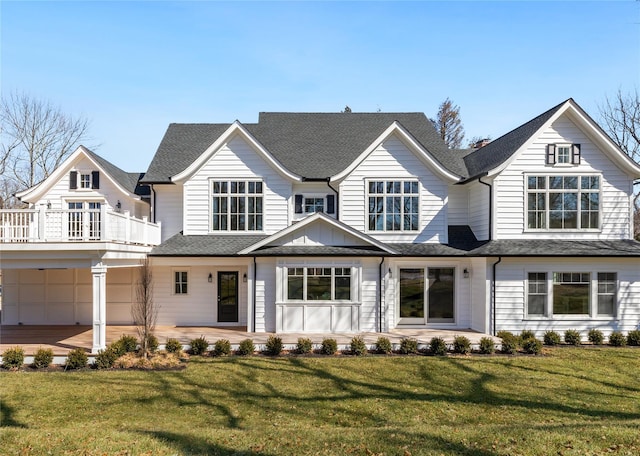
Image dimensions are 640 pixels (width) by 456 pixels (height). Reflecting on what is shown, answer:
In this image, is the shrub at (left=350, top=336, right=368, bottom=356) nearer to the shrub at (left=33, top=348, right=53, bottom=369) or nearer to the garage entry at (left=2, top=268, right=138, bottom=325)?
the shrub at (left=33, top=348, right=53, bottom=369)

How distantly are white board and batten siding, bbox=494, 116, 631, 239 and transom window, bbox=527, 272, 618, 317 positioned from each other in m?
1.47

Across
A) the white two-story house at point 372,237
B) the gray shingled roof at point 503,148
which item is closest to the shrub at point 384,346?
the white two-story house at point 372,237

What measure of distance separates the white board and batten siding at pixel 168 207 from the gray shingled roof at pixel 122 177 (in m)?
1.69

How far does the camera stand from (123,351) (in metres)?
11.5

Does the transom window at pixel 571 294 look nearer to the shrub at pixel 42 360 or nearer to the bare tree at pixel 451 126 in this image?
the shrub at pixel 42 360

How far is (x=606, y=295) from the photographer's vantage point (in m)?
14.6

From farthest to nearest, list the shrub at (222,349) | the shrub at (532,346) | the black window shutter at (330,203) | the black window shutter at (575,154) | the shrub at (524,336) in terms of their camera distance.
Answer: the black window shutter at (330,203), the black window shutter at (575,154), the shrub at (524,336), the shrub at (532,346), the shrub at (222,349)

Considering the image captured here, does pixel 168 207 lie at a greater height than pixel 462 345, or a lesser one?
greater

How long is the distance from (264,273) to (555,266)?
399 inches

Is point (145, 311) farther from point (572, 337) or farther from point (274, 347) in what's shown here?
point (572, 337)

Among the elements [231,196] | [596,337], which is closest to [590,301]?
[596,337]

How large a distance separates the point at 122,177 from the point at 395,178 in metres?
11.7

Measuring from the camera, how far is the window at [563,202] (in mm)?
14961

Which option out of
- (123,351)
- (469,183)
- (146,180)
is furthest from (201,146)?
(469,183)
